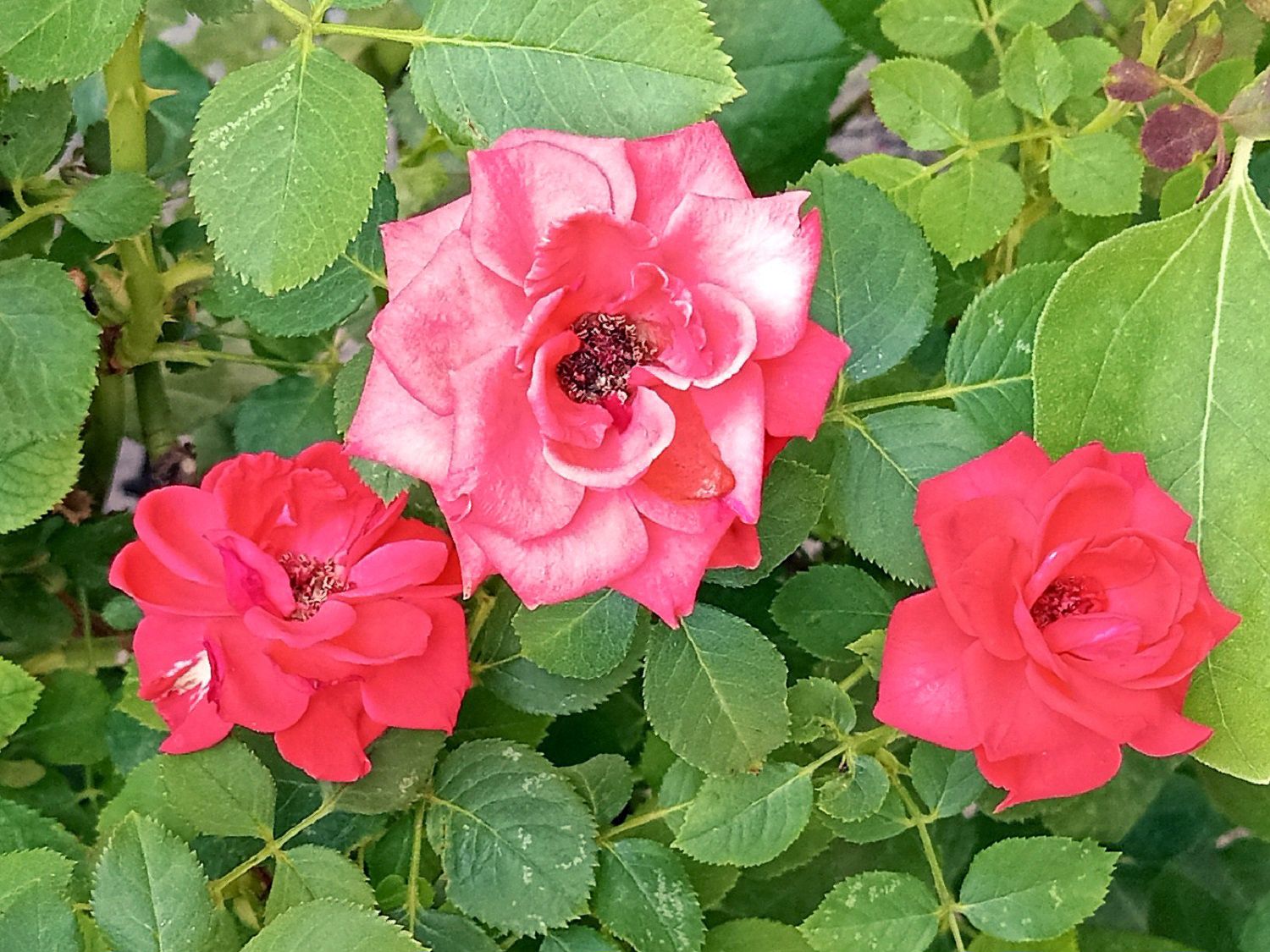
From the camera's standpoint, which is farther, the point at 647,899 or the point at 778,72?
the point at 778,72

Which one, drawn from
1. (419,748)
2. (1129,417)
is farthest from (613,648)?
(1129,417)

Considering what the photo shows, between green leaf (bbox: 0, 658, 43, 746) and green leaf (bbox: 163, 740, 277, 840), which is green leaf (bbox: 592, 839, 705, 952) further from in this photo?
green leaf (bbox: 0, 658, 43, 746)

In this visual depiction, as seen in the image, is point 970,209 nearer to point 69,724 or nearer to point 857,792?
point 857,792

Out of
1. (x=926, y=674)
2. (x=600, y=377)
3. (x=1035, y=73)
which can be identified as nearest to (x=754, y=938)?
(x=926, y=674)

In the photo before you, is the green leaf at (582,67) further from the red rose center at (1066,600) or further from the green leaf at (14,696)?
the green leaf at (14,696)

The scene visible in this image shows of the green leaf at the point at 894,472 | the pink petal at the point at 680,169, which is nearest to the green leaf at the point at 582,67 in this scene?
the pink petal at the point at 680,169

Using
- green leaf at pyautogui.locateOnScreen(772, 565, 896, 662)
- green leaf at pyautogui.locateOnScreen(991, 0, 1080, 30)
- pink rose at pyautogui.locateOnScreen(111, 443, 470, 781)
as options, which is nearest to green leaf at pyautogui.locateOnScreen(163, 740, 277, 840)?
pink rose at pyautogui.locateOnScreen(111, 443, 470, 781)
